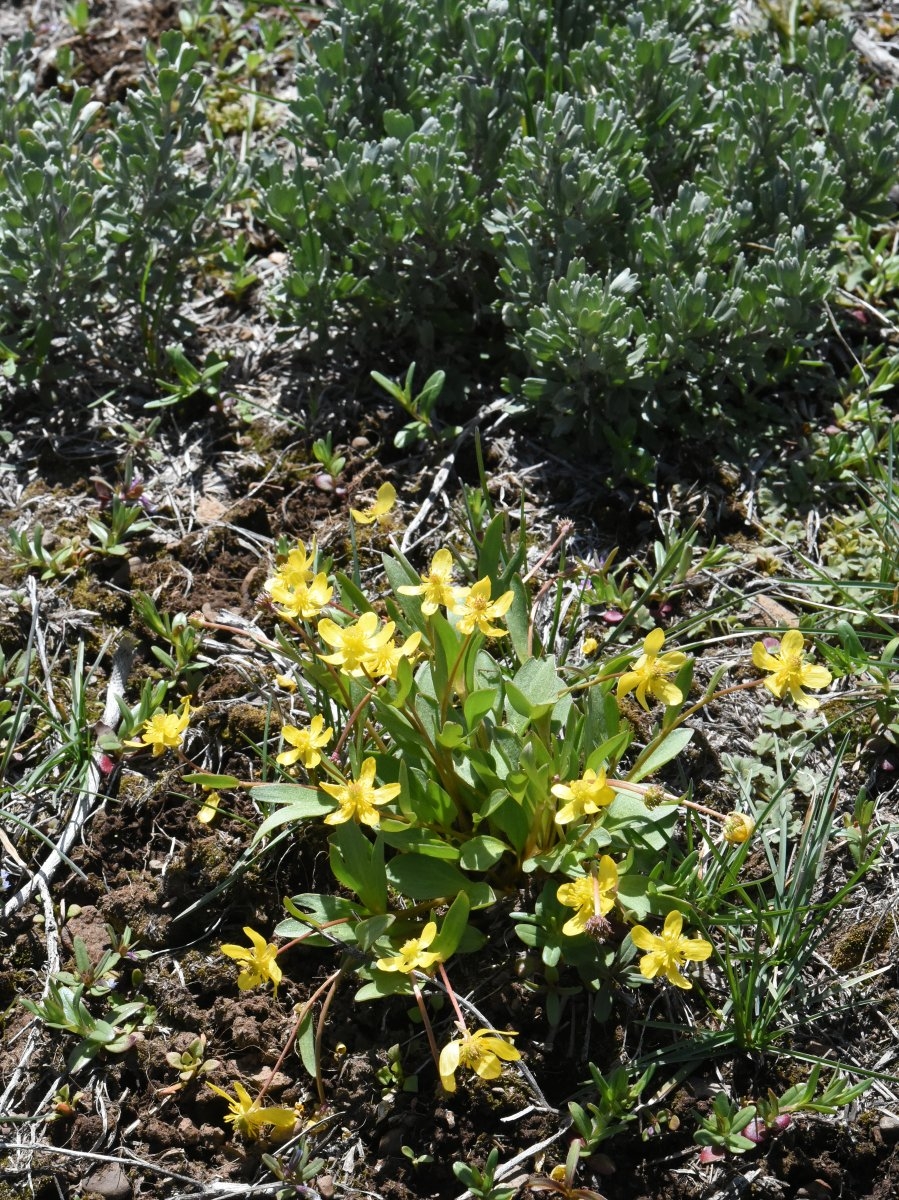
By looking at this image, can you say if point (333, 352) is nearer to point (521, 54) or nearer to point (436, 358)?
point (436, 358)

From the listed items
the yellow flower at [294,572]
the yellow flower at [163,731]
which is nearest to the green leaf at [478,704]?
the yellow flower at [294,572]

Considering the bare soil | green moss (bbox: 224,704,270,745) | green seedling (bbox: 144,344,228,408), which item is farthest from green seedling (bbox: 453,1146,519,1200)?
green seedling (bbox: 144,344,228,408)

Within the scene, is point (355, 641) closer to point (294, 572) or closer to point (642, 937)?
point (294, 572)

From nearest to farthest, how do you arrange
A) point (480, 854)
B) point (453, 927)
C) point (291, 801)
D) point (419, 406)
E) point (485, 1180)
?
point (485, 1180) < point (453, 927) < point (480, 854) < point (291, 801) < point (419, 406)

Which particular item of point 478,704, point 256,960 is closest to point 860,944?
point 478,704

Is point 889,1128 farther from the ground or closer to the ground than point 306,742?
closer to the ground

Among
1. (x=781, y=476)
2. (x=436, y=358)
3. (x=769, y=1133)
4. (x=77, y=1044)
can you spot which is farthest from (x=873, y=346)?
(x=77, y=1044)

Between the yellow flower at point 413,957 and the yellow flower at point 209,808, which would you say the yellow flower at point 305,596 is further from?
the yellow flower at point 413,957
